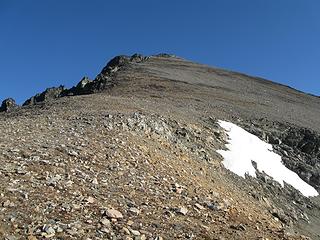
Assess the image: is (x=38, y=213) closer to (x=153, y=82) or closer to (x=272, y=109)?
(x=272, y=109)

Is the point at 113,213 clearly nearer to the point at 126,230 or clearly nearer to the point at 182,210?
the point at 126,230

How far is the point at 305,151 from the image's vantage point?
122 ft

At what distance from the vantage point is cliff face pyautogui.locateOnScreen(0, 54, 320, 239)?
11914mm

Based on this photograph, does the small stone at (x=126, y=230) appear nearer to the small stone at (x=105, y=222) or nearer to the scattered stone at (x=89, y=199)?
the small stone at (x=105, y=222)

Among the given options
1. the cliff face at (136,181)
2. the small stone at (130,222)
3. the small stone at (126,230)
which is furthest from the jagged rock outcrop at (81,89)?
the small stone at (126,230)

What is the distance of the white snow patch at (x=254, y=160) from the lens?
27.6 meters

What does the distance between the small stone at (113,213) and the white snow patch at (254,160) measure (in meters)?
14.7

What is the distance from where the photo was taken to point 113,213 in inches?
→ 488

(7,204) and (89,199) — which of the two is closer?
(7,204)

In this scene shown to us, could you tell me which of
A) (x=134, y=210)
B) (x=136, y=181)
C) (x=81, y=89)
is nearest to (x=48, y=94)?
(x=81, y=89)

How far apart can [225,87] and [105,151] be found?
5171cm

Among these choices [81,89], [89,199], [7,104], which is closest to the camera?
[89,199]

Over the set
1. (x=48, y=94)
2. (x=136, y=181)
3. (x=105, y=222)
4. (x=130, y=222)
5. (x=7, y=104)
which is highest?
(x=48, y=94)

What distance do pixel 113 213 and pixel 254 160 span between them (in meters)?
18.9
